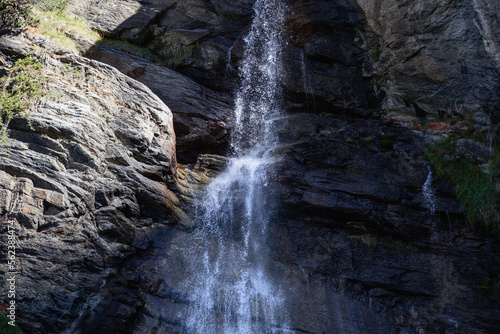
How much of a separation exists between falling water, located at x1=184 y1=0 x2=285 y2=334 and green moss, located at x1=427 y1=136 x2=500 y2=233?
4.52 metres

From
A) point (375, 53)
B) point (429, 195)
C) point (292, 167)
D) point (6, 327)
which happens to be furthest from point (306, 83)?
point (6, 327)

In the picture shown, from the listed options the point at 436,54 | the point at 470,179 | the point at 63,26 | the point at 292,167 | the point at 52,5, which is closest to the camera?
the point at 470,179

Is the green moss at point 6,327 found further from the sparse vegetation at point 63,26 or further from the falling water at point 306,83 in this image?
the falling water at point 306,83

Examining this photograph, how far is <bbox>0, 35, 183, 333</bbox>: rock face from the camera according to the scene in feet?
18.0

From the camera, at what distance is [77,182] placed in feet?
21.4

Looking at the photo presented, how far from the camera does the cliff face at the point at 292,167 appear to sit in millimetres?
6098

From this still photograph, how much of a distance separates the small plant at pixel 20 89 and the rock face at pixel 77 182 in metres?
0.14

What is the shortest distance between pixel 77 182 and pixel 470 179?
9001 mm

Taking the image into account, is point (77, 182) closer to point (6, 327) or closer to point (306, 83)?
point (6, 327)

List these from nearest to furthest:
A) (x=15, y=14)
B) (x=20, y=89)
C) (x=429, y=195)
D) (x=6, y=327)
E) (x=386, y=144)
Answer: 1. (x=6, y=327)
2. (x=20, y=89)
3. (x=15, y=14)
4. (x=429, y=195)
5. (x=386, y=144)

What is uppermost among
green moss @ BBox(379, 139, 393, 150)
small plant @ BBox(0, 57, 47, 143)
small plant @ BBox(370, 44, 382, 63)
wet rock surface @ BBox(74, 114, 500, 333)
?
small plant @ BBox(370, 44, 382, 63)

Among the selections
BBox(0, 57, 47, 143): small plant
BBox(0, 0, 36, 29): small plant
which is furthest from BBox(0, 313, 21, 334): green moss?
BBox(0, 0, 36, 29): small plant

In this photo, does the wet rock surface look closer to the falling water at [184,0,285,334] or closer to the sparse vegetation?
the falling water at [184,0,285,334]

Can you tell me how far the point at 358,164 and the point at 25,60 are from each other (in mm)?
8125
